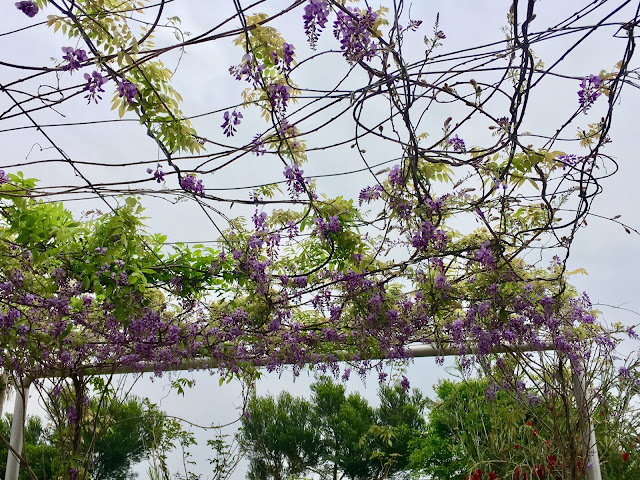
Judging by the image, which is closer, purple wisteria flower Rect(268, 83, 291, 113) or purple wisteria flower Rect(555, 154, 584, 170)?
purple wisteria flower Rect(268, 83, 291, 113)

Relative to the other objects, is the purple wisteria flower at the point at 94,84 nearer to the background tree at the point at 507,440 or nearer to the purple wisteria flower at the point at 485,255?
the purple wisteria flower at the point at 485,255

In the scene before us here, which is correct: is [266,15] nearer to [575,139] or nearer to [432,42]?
[432,42]

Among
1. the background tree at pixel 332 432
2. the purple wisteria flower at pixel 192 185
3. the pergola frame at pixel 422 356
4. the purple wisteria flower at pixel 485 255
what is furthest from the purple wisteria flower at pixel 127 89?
the background tree at pixel 332 432

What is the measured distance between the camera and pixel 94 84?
7.41 ft

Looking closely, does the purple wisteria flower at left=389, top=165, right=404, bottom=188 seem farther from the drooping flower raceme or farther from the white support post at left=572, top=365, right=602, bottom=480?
the white support post at left=572, top=365, right=602, bottom=480

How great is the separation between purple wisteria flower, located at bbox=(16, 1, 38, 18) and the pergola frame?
11.4ft

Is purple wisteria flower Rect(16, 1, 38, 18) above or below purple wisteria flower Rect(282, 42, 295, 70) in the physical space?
below

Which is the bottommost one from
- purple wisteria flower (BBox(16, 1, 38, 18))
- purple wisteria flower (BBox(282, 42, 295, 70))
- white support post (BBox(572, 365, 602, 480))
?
white support post (BBox(572, 365, 602, 480))

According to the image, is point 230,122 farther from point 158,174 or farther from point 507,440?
point 507,440

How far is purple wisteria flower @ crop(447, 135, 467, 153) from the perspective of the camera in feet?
8.26

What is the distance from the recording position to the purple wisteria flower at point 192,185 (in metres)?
2.78

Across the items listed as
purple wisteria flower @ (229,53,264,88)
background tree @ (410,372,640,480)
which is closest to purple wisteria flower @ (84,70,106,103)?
purple wisteria flower @ (229,53,264,88)

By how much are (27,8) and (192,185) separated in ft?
3.32

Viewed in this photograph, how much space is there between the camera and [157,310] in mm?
4121
